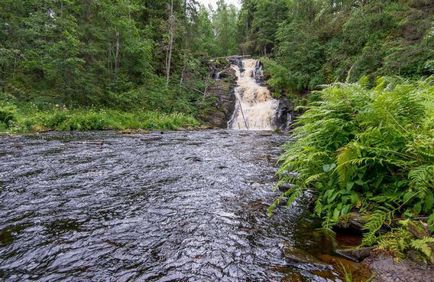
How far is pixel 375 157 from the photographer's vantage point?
3045mm

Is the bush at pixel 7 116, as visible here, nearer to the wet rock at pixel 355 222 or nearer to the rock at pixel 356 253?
the wet rock at pixel 355 222

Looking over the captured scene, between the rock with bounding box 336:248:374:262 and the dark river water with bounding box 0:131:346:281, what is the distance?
24cm

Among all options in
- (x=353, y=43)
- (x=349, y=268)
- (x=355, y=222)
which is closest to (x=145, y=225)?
(x=349, y=268)

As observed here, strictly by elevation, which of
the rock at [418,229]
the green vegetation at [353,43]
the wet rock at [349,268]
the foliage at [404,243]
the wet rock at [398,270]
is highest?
the green vegetation at [353,43]

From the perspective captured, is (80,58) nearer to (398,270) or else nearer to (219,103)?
(219,103)

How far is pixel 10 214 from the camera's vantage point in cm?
372

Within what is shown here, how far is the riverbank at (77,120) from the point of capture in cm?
1321

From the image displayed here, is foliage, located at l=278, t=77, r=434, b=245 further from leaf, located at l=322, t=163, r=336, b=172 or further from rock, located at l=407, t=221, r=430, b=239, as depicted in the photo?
rock, located at l=407, t=221, r=430, b=239

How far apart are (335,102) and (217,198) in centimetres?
228

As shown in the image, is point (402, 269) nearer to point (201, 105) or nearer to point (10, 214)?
point (10, 214)

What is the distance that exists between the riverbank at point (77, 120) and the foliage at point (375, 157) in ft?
43.6

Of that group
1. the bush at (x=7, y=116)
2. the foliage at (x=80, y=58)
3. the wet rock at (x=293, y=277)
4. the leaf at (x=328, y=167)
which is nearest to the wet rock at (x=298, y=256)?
the wet rock at (x=293, y=277)

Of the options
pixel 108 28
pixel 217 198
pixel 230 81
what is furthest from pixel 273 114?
pixel 217 198

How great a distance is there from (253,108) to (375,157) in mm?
21314
